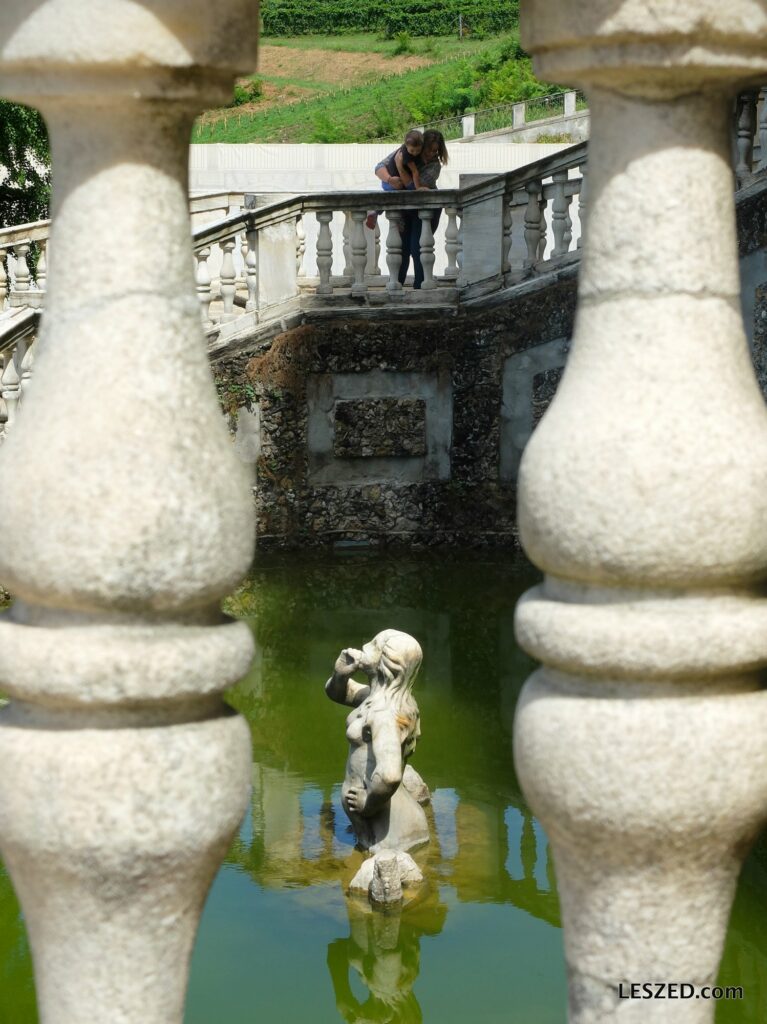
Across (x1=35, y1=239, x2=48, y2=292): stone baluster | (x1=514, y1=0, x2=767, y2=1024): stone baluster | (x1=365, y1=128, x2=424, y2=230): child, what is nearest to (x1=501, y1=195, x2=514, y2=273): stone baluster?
(x1=365, y1=128, x2=424, y2=230): child

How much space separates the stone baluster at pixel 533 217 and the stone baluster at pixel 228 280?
1987 mm

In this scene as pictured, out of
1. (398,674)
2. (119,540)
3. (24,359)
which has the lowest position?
(398,674)

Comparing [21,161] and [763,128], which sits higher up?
[21,161]

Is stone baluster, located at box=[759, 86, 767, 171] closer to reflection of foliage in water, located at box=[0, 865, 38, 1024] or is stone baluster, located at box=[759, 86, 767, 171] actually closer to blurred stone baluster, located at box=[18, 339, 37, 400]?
blurred stone baluster, located at box=[18, 339, 37, 400]

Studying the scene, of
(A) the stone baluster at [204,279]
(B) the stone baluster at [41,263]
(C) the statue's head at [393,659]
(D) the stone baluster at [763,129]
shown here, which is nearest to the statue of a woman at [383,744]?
(C) the statue's head at [393,659]

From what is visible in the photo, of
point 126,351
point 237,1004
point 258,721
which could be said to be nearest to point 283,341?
point 258,721

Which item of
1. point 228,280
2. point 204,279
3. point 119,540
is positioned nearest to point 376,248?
point 228,280

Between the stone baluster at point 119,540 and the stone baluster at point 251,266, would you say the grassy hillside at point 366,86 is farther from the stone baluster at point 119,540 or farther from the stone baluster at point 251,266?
the stone baluster at point 119,540

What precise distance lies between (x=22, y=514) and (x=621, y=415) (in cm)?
68

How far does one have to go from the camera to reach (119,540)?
168 centimetres

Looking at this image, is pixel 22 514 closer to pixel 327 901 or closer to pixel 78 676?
pixel 78 676

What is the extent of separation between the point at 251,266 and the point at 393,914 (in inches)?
241

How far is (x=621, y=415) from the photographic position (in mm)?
1705

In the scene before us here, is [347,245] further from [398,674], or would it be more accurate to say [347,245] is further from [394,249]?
[398,674]
